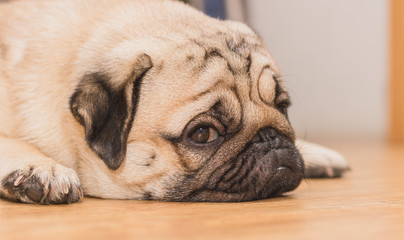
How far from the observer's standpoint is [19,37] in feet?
11.6

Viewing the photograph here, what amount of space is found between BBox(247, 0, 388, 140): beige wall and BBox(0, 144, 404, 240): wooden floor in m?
8.31

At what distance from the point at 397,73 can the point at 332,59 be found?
1.80m

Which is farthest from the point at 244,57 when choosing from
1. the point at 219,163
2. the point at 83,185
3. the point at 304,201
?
the point at 83,185

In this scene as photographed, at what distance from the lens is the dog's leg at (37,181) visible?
2.73m

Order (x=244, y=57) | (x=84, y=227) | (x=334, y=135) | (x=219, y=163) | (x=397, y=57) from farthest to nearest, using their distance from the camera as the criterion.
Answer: (x=334, y=135) → (x=397, y=57) → (x=244, y=57) → (x=219, y=163) → (x=84, y=227)

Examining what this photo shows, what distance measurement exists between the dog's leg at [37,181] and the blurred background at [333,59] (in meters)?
8.28

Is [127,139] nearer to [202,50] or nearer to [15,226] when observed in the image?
[202,50]

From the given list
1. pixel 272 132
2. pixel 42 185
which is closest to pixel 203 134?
pixel 272 132

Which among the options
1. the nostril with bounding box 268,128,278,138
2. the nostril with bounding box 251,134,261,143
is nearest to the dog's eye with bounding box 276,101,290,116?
the nostril with bounding box 268,128,278,138

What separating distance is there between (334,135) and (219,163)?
9192 millimetres

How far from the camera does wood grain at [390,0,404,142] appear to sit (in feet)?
32.3

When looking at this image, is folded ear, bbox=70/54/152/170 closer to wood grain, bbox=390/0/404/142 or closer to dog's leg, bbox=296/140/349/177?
dog's leg, bbox=296/140/349/177

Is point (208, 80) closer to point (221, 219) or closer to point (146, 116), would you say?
point (146, 116)

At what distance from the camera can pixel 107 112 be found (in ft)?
9.58
